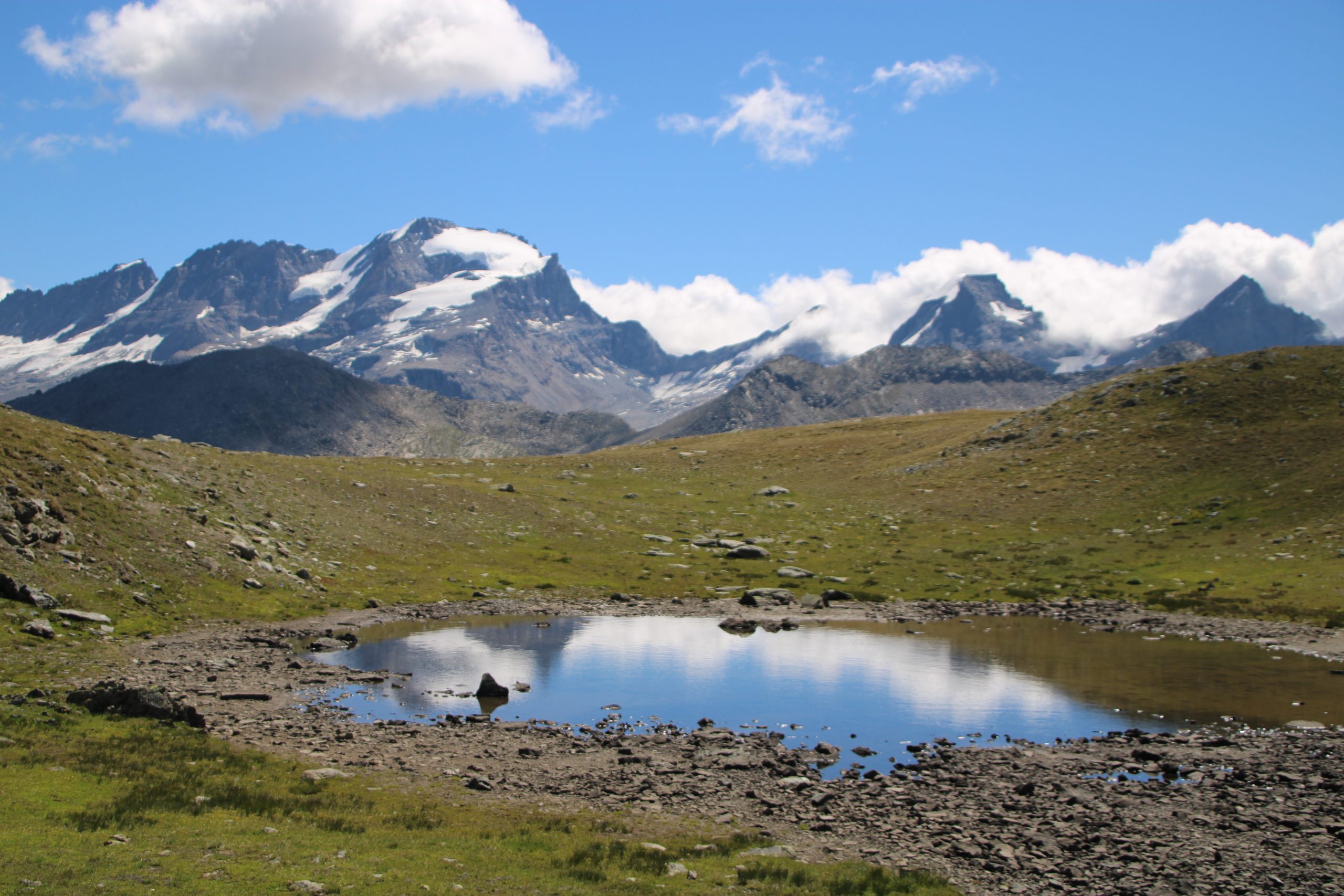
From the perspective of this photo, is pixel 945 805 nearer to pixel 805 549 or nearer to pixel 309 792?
pixel 309 792

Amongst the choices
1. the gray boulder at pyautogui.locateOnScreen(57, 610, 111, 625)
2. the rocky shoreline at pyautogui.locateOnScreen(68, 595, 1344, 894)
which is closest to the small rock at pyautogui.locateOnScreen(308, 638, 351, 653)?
the rocky shoreline at pyautogui.locateOnScreen(68, 595, 1344, 894)

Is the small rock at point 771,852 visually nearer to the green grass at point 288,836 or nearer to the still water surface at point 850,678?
the green grass at point 288,836

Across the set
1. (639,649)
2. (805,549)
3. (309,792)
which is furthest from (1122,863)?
(805,549)

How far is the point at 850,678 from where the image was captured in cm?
4025

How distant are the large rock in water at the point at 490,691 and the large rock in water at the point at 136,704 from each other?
36.1ft

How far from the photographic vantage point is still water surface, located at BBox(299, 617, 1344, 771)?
1305 inches

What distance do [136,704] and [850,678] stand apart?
29.2m

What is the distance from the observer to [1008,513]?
81250mm

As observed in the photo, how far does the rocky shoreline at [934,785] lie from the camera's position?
19.9 meters

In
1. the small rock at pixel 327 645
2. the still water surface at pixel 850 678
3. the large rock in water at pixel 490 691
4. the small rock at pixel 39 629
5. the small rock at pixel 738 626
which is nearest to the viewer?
the still water surface at pixel 850 678

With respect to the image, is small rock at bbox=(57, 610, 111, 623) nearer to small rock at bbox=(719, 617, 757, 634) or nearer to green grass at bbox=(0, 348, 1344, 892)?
green grass at bbox=(0, 348, 1344, 892)

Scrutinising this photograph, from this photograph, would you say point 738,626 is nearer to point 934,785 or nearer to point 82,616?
point 934,785

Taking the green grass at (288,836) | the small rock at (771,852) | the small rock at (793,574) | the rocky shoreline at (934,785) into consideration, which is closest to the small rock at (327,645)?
the rocky shoreline at (934,785)

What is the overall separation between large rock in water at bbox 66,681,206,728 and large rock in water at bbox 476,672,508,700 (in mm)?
10991
